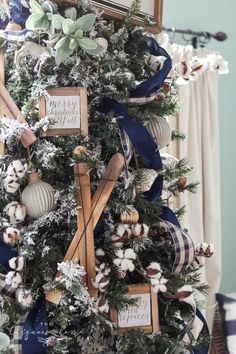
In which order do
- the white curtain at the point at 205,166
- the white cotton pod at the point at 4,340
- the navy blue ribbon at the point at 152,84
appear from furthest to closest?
the white curtain at the point at 205,166 < the navy blue ribbon at the point at 152,84 < the white cotton pod at the point at 4,340

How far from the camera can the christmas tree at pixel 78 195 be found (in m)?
0.76

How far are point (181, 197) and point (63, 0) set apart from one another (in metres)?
1.08

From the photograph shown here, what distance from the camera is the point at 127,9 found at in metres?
0.89

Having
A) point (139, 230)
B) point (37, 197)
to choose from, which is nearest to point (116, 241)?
point (139, 230)

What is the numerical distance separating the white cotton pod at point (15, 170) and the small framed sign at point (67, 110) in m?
0.07

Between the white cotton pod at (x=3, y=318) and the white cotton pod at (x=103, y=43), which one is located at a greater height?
the white cotton pod at (x=103, y=43)

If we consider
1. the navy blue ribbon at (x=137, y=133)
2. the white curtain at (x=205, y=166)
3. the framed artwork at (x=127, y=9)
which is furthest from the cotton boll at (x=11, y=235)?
the white curtain at (x=205, y=166)

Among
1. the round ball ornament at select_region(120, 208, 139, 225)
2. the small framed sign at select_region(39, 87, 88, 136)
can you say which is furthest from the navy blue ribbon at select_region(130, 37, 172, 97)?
the round ball ornament at select_region(120, 208, 139, 225)

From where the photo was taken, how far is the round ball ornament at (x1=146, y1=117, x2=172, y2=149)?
0.88 m

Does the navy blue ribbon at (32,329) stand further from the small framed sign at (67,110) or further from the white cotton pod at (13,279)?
the small framed sign at (67,110)

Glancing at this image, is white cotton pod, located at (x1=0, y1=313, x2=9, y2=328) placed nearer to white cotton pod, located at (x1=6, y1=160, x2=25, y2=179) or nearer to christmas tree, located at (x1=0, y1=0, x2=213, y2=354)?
christmas tree, located at (x1=0, y1=0, x2=213, y2=354)

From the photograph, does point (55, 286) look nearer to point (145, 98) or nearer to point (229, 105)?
point (145, 98)

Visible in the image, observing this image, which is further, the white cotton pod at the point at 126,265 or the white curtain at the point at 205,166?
the white curtain at the point at 205,166

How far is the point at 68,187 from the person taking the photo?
0.79 metres
